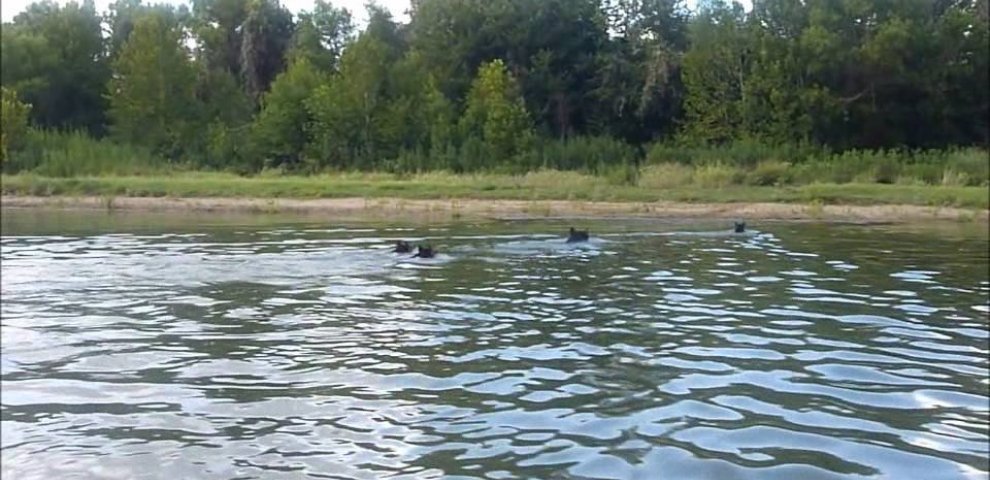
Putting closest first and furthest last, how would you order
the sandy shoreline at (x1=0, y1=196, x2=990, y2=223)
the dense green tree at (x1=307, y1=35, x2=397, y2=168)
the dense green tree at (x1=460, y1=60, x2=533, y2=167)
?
the sandy shoreline at (x1=0, y1=196, x2=990, y2=223) → the dense green tree at (x1=460, y1=60, x2=533, y2=167) → the dense green tree at (x1=307, y1=35, x2=397, y2=168)

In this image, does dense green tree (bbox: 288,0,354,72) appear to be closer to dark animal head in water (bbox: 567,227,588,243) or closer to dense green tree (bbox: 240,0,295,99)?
dense green tree (bbox: 240,0,295,99)

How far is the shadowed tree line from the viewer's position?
134 feet

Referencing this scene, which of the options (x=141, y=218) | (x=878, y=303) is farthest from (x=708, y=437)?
(x=141, y=218)

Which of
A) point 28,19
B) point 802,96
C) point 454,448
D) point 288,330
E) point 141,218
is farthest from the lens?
point 802,96

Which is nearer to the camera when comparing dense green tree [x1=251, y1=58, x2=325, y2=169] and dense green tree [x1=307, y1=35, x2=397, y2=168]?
dense green tree [x1=307, y1=35, x2=397, y2=168]

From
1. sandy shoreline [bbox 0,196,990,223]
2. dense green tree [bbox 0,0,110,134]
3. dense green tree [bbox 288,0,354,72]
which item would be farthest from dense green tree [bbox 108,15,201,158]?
dense green tree [bbox 288,0,354,72]

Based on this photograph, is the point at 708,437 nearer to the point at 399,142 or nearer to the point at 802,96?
the point at 802,96

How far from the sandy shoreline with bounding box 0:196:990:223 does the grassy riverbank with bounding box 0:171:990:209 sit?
1.49 feet

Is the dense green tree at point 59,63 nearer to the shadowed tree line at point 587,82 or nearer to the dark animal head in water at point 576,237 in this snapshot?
the dark animal head in water at point 576,237

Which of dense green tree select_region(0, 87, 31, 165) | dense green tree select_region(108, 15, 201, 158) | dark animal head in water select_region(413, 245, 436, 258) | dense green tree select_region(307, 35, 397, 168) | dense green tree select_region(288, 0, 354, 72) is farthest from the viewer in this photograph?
dense green tree select_region(288, 0, 354, 72)

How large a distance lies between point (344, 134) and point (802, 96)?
1736cm

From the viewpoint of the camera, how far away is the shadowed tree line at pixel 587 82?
134 ft

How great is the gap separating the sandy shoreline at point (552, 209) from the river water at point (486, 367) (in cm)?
1073

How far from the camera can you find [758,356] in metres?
10.3
